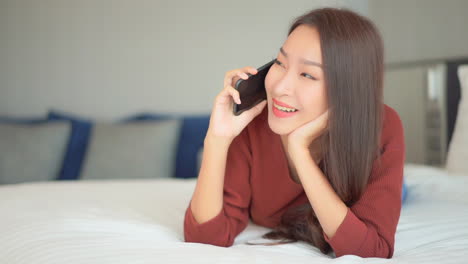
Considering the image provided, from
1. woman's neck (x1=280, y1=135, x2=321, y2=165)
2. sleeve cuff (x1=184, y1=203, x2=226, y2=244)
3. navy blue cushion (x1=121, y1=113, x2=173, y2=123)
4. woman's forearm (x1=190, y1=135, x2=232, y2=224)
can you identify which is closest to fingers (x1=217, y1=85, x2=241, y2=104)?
woman's forearm (x1=190, y1=135, x2=232, y2=224)

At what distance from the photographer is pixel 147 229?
53.8 inches

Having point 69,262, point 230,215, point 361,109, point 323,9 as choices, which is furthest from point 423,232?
point 69,262

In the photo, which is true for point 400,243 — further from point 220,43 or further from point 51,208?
point 220,43

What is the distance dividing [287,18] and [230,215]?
8.69 feet

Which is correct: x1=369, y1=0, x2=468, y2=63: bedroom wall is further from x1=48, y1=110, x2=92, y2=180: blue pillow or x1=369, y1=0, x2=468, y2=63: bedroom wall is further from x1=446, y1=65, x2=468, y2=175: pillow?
x1=48, y1=110, x2=92, y2=180: blue pillow

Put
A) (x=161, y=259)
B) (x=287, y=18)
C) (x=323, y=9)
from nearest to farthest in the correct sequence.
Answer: (x=161, y=259), (x=323, y=9), (x=287, y=18)

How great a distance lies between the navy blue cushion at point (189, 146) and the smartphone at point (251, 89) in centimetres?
193

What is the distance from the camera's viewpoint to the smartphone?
134 cm

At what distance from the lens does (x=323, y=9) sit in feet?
4.23

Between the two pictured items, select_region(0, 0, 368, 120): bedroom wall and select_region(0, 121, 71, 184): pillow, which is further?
select_region(0, 0, 368, 120): bedroom wall

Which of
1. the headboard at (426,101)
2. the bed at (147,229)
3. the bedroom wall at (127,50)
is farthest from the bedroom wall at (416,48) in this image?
the bed at (147,229)

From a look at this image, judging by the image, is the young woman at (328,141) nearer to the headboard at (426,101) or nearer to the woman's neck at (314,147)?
the woman's neck at (314,147)

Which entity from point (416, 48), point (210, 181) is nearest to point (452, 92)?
point (416, 48)

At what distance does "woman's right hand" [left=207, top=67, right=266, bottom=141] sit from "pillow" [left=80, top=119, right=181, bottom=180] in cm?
195
